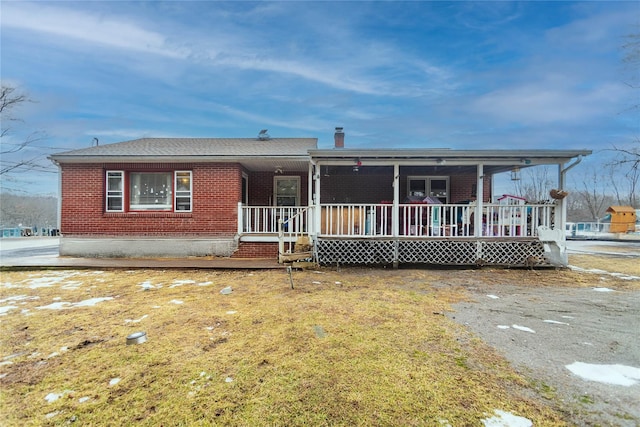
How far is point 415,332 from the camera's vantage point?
3.73m

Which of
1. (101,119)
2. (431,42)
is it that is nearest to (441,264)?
(431,42)

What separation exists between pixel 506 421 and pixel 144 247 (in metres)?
10.4

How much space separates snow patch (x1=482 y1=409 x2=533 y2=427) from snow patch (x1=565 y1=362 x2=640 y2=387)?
111 cm

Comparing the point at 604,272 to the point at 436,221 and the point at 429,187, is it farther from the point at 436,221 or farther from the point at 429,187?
the point at 429,187

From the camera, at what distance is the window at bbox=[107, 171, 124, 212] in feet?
33.0

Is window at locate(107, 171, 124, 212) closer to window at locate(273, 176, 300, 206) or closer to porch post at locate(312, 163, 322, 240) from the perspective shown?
window at locate(273, 176, 300, 206)

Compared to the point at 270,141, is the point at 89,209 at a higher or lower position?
lower

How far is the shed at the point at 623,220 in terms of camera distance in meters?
22.6

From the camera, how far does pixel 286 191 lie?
12211 millimetres

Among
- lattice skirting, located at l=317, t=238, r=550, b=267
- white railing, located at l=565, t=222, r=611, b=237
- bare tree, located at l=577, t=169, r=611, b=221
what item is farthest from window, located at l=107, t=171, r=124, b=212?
bare tree, located at l=577, t=169, r=611, b=221

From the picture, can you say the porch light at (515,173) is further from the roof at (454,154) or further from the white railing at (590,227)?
the white railing at (590,227)

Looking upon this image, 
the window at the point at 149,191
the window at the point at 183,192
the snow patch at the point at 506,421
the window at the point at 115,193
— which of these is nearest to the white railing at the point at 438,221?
the window at the point at 183,192

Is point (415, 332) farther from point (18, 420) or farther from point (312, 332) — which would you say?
point (18, 420)

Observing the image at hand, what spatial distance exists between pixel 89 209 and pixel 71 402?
9676mm
